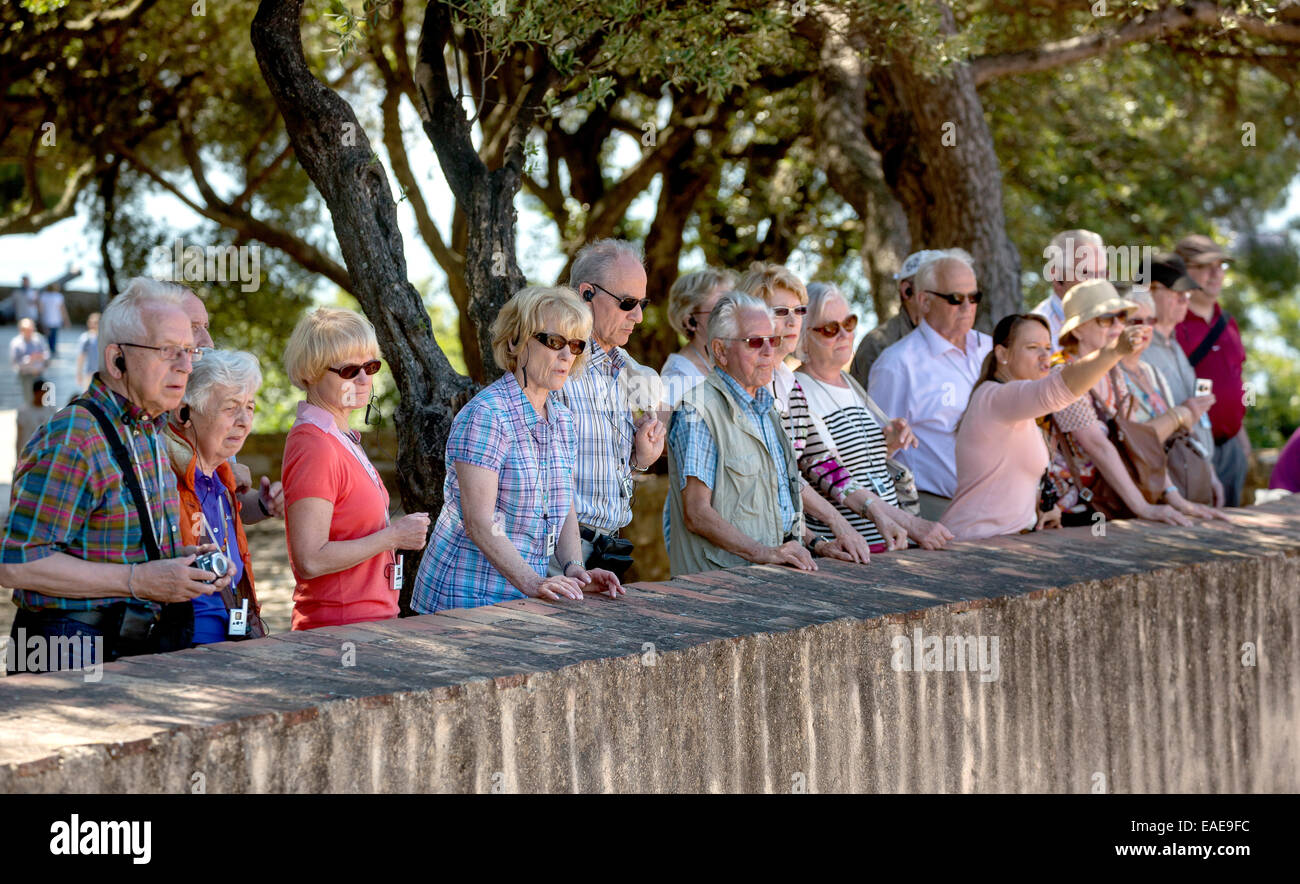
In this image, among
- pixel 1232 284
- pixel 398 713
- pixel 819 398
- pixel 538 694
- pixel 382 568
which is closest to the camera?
pixel 398 713

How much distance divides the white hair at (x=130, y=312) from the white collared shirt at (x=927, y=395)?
3.31m

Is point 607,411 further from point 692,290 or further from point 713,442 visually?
point 692,290

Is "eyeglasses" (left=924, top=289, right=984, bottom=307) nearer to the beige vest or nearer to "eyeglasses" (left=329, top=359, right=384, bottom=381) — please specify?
the beige vest

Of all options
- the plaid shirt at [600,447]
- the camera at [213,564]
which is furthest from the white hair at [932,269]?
the camera at [213,564]

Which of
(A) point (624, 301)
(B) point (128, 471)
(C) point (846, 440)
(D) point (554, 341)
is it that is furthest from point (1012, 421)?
(B) point (128, 471)

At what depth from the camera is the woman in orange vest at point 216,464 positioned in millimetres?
4223

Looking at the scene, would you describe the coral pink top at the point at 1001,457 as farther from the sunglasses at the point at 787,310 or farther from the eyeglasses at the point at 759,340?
the eyeglasses at the point at 759,340

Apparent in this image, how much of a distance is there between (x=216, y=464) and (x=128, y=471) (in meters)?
0.61

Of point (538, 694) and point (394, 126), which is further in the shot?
point (394, 126)

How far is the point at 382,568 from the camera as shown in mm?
4523

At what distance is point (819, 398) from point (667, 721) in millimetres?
2176

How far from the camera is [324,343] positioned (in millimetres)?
4523
